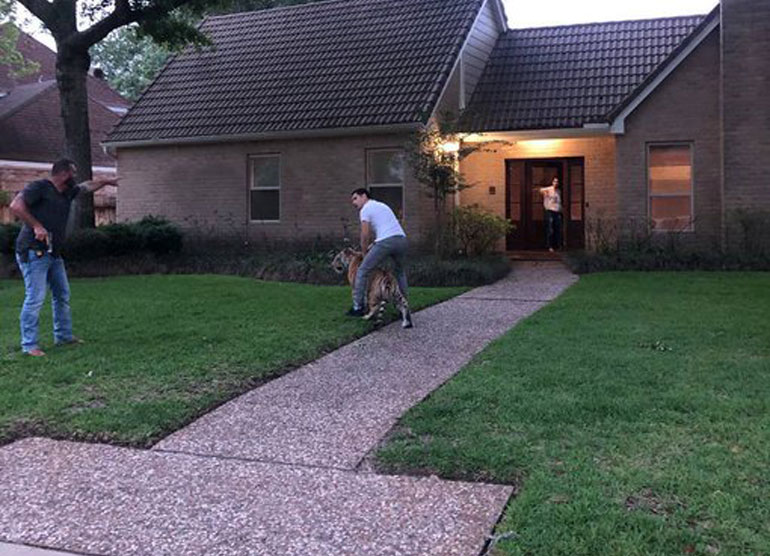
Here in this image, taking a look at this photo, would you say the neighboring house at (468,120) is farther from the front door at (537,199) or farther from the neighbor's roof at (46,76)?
the neighbor's roof at (46,76)

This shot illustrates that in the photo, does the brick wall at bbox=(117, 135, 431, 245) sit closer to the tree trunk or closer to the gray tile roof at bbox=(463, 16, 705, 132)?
the tree trunk

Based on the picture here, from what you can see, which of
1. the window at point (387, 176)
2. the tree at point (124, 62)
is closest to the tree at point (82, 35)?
the window at point (387, 176)

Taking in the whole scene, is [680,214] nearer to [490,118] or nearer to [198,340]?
[490,118]

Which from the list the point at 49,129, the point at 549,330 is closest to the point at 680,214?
the point at 549,330

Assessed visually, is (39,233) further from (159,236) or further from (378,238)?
(159,236)

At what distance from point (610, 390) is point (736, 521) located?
2.32 metres

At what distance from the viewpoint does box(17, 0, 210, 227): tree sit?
1688 cm

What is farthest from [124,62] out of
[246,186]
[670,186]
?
[670,186]

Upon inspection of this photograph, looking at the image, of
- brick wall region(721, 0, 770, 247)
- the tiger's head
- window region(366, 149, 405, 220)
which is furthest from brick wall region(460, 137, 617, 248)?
the tiger's head

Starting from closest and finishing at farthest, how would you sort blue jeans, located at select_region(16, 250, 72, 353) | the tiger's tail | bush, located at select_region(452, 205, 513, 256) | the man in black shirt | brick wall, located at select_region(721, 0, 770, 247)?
the man in black shirt
blue jeans, located at select_region(16, 250, 72, 353)
the tiger's tail
brick wall, located at select_region(721, 0, 770, 247)
bush, located at select_region(452, 205, 513, 256)

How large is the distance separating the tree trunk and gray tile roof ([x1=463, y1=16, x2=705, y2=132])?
865 centimetres

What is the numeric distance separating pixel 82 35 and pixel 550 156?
10875mm

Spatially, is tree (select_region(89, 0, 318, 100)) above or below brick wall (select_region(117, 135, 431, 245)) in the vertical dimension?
above

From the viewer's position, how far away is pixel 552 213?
18.2 meters
